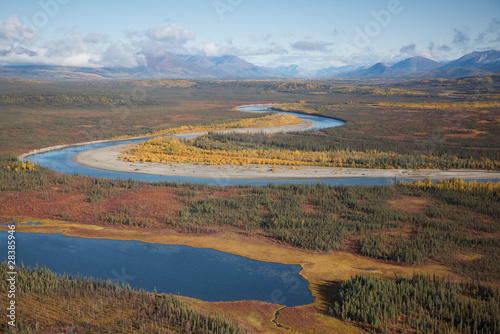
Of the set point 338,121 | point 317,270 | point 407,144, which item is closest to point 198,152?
point 407,144

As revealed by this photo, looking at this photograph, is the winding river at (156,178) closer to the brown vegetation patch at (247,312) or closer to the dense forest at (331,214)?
the dense forest at (331,214)

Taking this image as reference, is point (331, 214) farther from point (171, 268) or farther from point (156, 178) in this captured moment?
point (156, 178)

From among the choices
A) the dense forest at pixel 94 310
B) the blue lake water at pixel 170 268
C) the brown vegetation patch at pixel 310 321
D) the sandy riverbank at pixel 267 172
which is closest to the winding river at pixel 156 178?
the sandy riverbank at pixel 267 172

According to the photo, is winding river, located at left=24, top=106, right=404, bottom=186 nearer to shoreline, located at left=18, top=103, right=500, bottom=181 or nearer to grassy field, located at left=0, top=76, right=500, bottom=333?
shoreline, located at left=18, top=103, right=500, bottom=181

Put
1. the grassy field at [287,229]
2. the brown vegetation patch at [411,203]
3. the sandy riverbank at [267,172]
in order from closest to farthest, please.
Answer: the grassy field at [287,229], the brown vegetation patch at [411,203], the sandy riverbank at [267,172]

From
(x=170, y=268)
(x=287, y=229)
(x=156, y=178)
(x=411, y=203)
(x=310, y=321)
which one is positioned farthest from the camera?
(x=156, y=178)

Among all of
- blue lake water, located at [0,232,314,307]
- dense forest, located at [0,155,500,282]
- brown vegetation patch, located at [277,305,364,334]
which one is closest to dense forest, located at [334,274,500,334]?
brown vegetation patch, located at [277,305,364,334]

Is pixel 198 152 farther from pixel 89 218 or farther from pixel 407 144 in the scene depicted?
pixel 407 144

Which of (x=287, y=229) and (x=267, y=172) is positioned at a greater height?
(x=267, y=172)

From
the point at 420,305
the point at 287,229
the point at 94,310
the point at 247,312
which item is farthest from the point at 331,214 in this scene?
the point at 94,310
